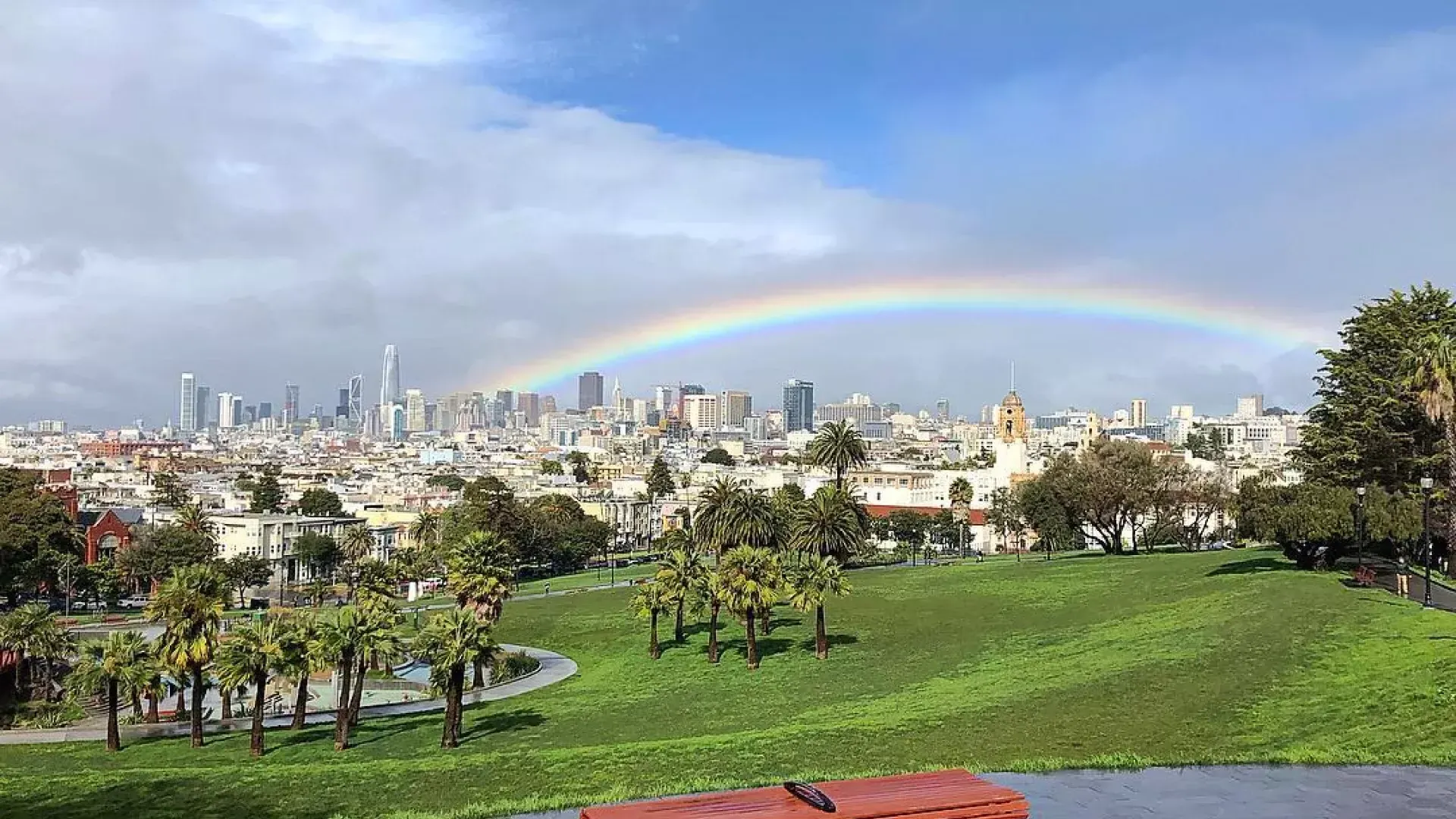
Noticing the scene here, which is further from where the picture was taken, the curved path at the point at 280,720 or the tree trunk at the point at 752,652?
the tree trunk at the point at 752,652

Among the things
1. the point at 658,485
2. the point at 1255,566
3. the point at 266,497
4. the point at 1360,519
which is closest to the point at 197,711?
the point at 1360,519

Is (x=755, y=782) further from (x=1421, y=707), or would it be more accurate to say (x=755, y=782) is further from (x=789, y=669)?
(x=789, y=669)

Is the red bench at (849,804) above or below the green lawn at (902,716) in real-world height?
above

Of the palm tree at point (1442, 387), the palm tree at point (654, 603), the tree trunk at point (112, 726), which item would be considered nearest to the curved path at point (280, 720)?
the tree trunk at point (112, 726)

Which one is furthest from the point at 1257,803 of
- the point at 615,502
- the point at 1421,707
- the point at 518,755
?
the point at 615,502

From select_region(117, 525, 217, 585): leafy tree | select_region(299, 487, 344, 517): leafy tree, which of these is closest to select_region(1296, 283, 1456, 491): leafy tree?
select_region(117, 525, 217, 585): leafy tree

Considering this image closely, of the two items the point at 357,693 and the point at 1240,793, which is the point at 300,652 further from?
the point at 1240,793

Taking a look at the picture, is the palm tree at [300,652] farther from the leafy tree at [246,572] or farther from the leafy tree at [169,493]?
the leafy tree at [169,493]
